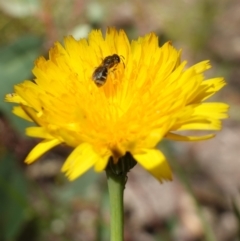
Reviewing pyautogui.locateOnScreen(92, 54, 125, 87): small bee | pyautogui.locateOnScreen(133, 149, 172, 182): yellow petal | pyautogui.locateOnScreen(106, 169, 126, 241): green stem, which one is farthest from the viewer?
pyautogui.locateOnScreen(92, 54, 125, 87): small bee

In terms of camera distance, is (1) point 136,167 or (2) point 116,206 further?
(1) point 136,167

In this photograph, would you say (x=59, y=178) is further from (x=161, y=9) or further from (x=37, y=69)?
(x=161, y=9)

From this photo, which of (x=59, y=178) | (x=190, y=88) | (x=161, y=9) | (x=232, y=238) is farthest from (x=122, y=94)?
(x=161, y=9)

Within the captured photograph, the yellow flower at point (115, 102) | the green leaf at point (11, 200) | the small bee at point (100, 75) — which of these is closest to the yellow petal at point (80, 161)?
the yellow flower at point (115, 102)

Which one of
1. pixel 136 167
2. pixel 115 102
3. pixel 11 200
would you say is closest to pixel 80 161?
pixel 115 102

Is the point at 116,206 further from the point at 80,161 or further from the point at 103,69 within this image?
the point at 103,69

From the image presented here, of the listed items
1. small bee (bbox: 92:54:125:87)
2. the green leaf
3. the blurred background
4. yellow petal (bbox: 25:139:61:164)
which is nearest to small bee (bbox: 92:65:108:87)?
small bee (bbox: 92:54:125:87)

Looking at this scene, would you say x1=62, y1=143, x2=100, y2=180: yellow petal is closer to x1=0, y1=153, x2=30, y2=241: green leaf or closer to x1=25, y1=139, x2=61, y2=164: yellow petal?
x1=25, y1=139, x2=61, y2=164: yellow petal

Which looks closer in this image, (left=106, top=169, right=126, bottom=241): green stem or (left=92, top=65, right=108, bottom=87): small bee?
(left=106, top=169, right=126, bottom=241): green stem
